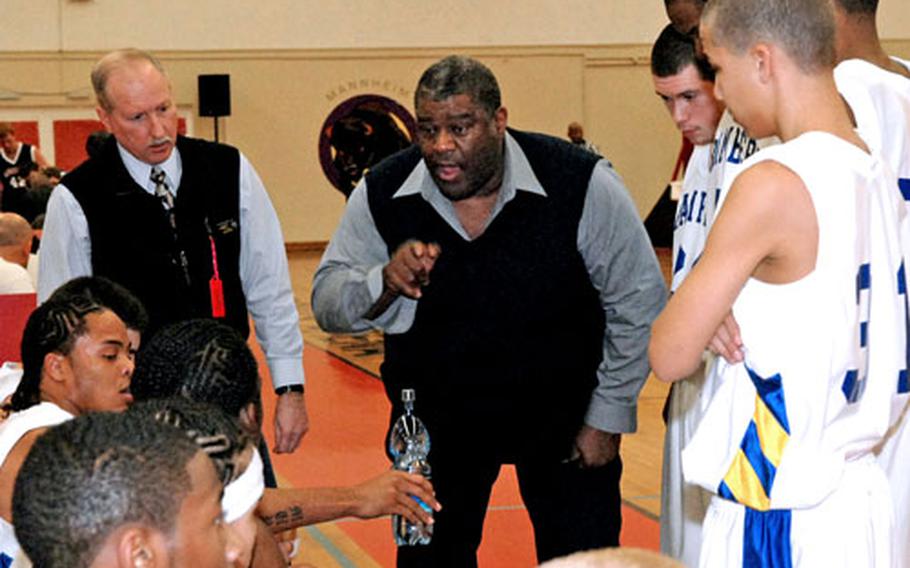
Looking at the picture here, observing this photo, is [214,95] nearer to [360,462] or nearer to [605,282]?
[360,462]

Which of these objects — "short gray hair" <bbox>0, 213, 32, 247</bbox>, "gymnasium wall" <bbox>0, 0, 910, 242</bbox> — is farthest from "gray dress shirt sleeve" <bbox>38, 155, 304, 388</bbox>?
"gymnasium wall" <bbox>0, 0, 910, 242</bbox>

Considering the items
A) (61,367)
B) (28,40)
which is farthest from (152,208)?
(28,40)

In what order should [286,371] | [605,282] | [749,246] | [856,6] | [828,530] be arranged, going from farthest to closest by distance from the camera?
1. [286,371]
2. [605,282]
3. [856,6]
4. [828,530]
5. [749,246]

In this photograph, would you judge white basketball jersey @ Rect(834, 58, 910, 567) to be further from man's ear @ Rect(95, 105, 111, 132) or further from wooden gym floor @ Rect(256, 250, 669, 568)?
wooden gym floor @ Rect(256, 250, 669, 568)

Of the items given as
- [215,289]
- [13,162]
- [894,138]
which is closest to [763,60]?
[894,138]

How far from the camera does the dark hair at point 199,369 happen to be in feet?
10.4

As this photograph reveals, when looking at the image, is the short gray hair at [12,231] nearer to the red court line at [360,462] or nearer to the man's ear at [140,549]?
the red court line at [360,462]

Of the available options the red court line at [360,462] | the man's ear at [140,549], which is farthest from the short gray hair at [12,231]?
the man's ear at [140,549]

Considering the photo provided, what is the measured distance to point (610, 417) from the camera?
4.26 meters

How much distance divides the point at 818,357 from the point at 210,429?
119 cm

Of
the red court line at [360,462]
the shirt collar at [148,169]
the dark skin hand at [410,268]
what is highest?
the shirt collar at [148,169]

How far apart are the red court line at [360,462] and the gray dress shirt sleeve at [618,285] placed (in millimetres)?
1908

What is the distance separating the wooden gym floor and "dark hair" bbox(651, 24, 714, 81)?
276 cm

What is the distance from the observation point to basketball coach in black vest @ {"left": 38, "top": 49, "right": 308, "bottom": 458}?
433 cm
